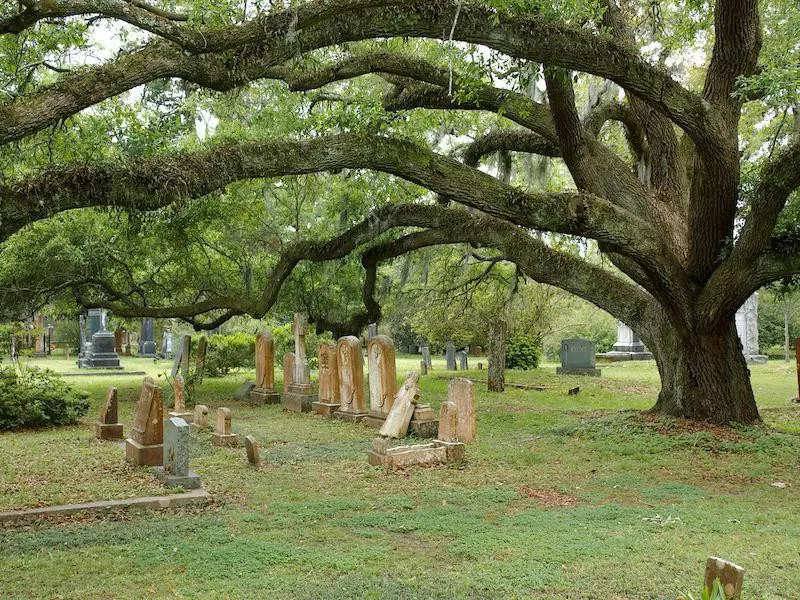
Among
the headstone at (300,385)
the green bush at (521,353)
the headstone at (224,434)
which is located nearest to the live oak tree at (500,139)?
the headstone at (300,385)

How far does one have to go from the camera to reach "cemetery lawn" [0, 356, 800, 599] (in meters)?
4.65

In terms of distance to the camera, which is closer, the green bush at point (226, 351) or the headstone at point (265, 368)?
the headstone at point (265, 368)

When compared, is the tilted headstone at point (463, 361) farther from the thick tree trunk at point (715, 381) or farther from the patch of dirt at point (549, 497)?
the patch of dirt at point (549, 497)

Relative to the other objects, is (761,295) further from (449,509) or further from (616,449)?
(449,509)

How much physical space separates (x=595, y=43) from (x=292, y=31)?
3169mm

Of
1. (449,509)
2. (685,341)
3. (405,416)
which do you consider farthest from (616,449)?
(449,509)

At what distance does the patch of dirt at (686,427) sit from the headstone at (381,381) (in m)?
4.16

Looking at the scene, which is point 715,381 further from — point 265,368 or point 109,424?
point 265,368

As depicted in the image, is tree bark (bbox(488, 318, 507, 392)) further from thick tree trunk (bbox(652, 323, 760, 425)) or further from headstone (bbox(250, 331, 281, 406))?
thick tree trunk (bbox(652, 323, 760, 425))

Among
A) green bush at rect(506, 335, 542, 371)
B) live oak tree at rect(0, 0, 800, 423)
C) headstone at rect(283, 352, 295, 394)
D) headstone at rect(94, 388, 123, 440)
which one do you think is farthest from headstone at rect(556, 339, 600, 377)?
headstone at rect(94, 388, 123, 440)

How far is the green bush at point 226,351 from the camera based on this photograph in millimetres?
20172

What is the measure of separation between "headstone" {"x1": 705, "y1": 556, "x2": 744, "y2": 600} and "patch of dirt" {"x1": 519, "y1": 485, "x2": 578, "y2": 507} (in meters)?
3.82

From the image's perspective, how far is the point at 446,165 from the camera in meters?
8.45

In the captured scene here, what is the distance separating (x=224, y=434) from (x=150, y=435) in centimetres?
177
